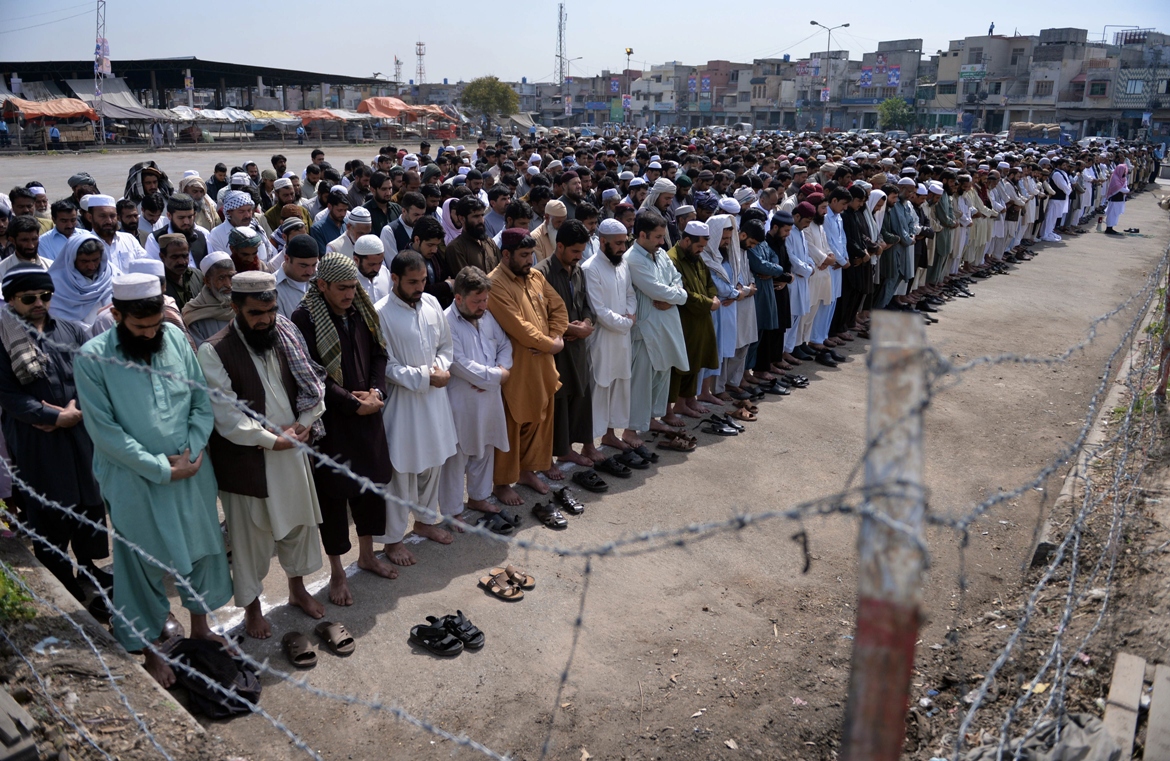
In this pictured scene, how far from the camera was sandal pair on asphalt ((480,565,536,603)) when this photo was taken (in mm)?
4230

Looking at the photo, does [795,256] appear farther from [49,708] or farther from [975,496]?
[49,708]

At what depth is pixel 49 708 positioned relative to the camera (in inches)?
118

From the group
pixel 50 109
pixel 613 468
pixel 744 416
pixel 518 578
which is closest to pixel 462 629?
pixel 518 578

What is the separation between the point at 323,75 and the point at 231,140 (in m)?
13.3

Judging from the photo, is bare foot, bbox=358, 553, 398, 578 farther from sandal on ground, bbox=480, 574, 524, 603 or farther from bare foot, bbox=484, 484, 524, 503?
bare foot, bbox=484, 484, 524, 503

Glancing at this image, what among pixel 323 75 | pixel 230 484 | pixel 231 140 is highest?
pixel 323 75

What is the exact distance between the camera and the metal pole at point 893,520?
1.33m

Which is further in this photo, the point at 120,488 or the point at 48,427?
the point at 48,427

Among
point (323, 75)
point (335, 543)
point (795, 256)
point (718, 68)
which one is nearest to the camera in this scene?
point (335, 543)

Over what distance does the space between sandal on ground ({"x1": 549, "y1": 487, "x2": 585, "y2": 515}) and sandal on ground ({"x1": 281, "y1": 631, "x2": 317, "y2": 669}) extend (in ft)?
6.20

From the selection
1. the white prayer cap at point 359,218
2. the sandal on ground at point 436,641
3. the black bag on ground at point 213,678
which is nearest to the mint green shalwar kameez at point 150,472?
the black bag on ground at point 213,678

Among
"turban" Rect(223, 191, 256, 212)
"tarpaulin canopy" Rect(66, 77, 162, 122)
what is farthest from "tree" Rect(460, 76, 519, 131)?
"turban" Rect(223, 191, 256, 212)

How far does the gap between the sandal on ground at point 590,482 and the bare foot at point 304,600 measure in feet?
6.61

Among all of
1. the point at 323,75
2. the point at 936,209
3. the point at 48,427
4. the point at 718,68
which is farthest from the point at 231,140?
the point at 718,68
